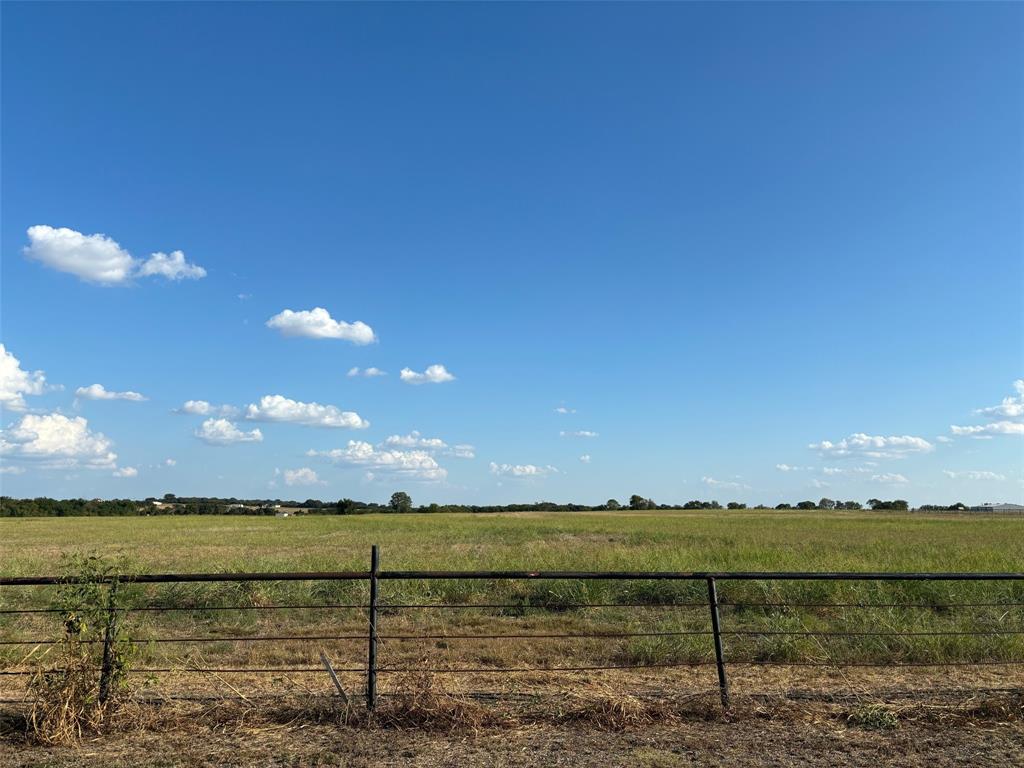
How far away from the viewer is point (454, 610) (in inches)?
464

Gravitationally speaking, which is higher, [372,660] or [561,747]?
[372,660]

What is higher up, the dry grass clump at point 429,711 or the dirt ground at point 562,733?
the dry grass clump at point 429,711

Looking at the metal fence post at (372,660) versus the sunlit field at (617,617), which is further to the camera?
the sunlit field at (617,617)

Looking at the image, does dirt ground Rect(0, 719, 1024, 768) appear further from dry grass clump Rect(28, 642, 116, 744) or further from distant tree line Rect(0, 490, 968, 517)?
distant tree line Rect(0, 490, 968, 517)

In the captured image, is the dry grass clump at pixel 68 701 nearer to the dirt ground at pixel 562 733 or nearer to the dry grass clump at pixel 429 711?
the dirt ground at pixel 562 733

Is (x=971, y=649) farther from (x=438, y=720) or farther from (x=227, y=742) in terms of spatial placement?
(x=227, y=742)

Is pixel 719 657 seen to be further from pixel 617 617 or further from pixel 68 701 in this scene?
pixel 617 617

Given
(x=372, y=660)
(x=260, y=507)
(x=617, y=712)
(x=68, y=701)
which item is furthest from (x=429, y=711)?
(x=260, y=507)

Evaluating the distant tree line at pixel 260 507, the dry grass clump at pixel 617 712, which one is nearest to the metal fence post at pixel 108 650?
the dry grass clump at pixel 617 712

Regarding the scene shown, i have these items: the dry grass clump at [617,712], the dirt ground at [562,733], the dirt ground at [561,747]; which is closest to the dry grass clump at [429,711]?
the dirt ground at [562,733]

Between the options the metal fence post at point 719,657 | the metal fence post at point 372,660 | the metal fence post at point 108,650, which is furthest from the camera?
the metal fence post at point 719,657

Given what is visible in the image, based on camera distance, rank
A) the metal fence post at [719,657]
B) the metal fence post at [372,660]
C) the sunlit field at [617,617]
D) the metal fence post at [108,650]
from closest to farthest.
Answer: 1. the metal fence post at [108,650]
2. the metal fence post at [372,660]
3. the metal fence post at [719,657]
4. the sunlit field at [617,617]

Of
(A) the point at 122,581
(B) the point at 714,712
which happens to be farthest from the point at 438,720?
(A) the point at 122,581

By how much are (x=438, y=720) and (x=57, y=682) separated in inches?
117
